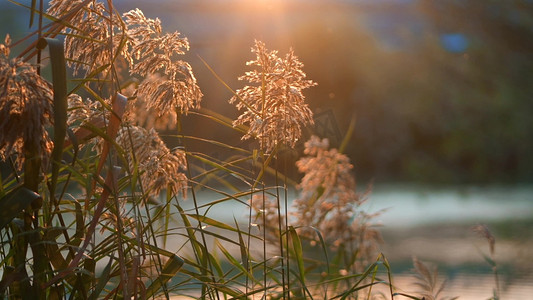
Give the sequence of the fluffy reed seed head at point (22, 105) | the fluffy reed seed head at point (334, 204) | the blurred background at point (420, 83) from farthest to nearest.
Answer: the blurred background at point (420, 83), the fluffy reed seed head at point (334, 204), the fluffy reed seed head at point (22, 105)

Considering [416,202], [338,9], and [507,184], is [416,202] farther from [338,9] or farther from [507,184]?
[338,9]

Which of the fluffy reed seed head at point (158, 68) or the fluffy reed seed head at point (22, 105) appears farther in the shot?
the fluffy reed seed head at point (158, 68)

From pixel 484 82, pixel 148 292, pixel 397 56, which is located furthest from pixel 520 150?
pixel 148 292

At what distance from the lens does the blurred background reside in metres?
5.92

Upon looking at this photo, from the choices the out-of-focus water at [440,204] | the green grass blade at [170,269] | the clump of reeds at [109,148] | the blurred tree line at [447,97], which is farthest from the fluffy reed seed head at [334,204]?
the blurred tree line at [447,97]

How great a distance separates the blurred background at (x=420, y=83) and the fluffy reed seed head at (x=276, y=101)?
4.49 meters

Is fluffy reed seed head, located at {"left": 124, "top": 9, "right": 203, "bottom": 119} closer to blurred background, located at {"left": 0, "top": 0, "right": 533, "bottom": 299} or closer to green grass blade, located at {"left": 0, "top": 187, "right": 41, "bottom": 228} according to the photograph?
green grass blade, located at {"left": 0, "top": 187, "right": 41, "bottom": 228}

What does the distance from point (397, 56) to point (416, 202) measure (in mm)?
2773

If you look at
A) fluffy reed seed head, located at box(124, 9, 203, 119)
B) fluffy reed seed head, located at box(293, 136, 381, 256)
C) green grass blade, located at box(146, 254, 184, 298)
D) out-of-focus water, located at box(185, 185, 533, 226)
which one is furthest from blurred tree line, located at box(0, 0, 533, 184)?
green grass blade, located at box(146, 254, 184, 298)

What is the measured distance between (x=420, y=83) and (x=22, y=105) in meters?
7.08

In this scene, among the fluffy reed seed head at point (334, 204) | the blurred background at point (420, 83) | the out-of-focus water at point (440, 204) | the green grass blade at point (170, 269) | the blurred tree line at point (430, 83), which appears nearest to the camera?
the green grass blade at point (170, 269)

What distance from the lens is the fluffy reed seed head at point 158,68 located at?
0.83m

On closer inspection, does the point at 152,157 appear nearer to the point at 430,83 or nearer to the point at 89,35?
the point at 89,35

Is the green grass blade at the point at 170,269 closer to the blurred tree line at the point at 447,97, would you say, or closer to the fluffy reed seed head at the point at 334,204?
the fluffy reed seed head at the point at 334,204
